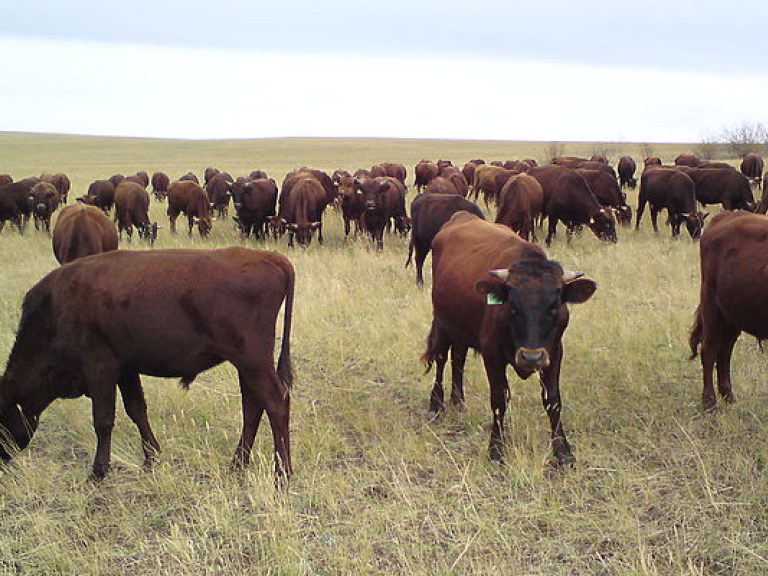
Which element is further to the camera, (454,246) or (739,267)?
(454,246)

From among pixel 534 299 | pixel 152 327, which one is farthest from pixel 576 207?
pixel 152 327

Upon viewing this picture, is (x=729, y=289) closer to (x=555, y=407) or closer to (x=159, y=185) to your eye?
(x=555, y=407)

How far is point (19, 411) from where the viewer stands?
507 cm

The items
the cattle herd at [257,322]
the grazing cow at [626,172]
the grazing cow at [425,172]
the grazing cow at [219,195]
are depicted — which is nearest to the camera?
the cattle herd at [257,322]

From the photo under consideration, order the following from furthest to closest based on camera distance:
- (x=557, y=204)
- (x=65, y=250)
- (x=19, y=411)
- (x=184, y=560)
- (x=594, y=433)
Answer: (x=557, y=204)
(x=65, y=250)
(x=594, y=433)
(x=19, y=411)
(x=184, y=560)

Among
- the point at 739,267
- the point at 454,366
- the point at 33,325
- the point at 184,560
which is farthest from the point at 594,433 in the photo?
the point at 33,325

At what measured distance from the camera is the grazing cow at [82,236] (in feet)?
34.2

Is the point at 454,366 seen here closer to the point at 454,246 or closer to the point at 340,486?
the point at 454,246

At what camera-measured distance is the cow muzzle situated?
14.4ft

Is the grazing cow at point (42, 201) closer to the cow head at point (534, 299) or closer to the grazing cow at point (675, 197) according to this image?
the grazing cow at point (675, 197)

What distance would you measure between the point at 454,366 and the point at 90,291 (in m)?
3.11

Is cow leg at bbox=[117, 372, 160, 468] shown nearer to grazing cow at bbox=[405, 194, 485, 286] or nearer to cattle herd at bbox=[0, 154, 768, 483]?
cattle herd at bbox=[0, 154, 768, 483]

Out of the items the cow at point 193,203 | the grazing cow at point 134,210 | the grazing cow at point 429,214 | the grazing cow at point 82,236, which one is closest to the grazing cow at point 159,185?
the cow at point 193,203

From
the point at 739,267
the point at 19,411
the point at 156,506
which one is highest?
the point at 739,267
